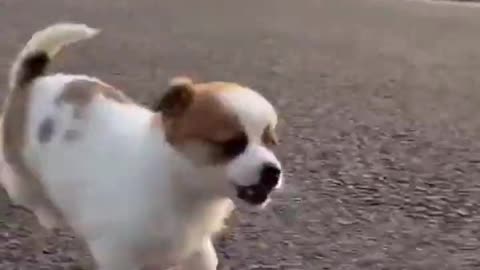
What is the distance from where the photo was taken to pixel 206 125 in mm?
860

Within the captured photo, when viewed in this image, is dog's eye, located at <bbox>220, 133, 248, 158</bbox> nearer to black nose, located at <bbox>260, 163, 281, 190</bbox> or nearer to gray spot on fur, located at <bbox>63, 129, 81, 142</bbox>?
black nose, located at <bbox>260, 163, 281, 190</bbox>

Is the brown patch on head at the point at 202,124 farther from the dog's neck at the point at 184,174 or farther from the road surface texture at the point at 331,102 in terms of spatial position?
the road surface texture at the point at 331,102

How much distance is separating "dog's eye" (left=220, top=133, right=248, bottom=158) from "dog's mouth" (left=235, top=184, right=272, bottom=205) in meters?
0.03

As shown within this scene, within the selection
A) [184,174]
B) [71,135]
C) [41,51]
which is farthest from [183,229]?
[41,51]

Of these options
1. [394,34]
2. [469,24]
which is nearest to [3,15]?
[394,34]

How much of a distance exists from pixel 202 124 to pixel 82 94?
8.8 inches

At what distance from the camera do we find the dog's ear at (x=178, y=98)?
2.88 ft

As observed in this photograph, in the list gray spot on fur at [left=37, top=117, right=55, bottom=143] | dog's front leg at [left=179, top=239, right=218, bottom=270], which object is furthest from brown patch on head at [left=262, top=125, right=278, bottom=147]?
gray spot on fur at [left=37, top=117, right=55, bottom=143]

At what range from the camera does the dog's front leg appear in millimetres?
991

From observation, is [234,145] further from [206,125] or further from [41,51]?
[41,51]

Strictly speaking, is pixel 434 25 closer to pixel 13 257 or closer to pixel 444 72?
pixel 444 72

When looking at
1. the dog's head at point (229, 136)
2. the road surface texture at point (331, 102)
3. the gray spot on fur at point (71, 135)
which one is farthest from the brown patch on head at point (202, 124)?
the road surface texture at point (331, 102)

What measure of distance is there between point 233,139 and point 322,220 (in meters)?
0.36

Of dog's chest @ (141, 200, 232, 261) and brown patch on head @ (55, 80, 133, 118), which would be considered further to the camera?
brown patch on head @ (55, 80, 133, 118)
